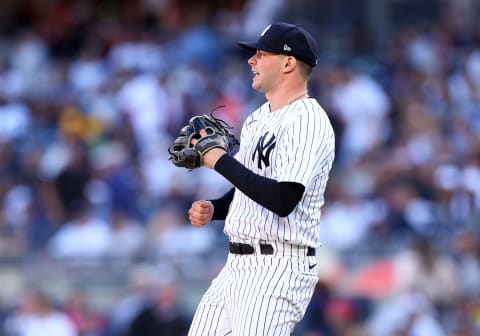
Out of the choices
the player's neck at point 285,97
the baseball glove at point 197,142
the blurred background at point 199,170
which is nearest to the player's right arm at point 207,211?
the baseball glove at point 197,142

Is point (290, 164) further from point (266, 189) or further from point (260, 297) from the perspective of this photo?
point (260, 297)

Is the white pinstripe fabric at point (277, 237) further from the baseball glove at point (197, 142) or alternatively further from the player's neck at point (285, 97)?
the baseball glove at point (197, 142)

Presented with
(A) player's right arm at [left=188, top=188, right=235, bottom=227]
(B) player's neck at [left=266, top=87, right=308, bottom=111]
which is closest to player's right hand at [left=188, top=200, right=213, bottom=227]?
(A) player's right arm at [left=188, top=188, right=235, bottom=227]

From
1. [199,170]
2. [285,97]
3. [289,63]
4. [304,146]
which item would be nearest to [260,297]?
[304,146]

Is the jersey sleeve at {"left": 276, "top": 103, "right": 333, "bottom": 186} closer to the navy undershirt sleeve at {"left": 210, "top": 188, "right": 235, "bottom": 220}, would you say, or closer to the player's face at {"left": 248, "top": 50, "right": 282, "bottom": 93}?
the player's face at {"left": 248, "top": 50, "right": 282, "bottom": 93}

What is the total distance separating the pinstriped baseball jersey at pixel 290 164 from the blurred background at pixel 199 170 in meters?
4.10

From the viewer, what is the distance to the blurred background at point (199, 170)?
30.8ft

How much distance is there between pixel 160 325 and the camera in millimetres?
9164

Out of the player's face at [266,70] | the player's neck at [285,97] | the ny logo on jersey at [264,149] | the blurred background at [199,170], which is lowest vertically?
the blurred background at [199,170]

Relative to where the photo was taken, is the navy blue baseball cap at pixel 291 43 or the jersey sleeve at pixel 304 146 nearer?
the jersey sleeve at pixel 304 146

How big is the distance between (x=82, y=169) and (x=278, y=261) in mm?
6668

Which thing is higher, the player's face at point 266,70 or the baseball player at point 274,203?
the player's face at point 266,70

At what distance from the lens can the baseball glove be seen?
455cm

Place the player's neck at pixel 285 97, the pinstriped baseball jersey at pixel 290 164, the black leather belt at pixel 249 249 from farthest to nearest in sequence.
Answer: the player's neck at pixel 285 97 < the black leather belt at pixel 249 249 < the pinstriped baseball jersey at pixel 290 164
